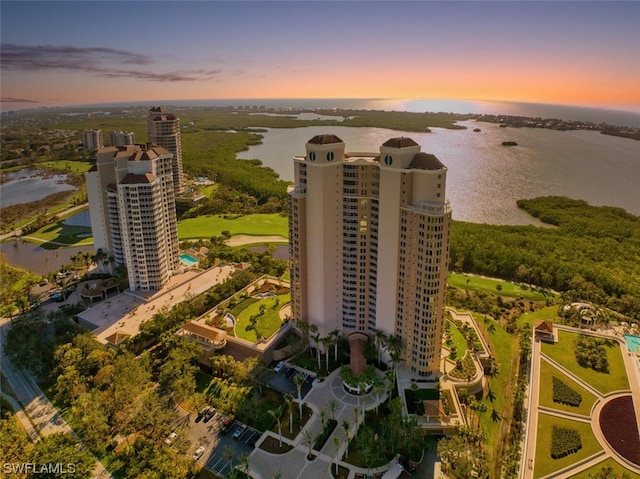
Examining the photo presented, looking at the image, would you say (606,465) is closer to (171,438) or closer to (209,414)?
(209,414)

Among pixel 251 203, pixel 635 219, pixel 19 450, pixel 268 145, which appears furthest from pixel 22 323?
pixel 268 145

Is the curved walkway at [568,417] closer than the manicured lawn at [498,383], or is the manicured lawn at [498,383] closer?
the curved walkway at [568,417]

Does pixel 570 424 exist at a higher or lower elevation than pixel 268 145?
lower

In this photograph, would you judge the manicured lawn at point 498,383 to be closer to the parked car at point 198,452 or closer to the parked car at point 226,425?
the parked car at point 226,425

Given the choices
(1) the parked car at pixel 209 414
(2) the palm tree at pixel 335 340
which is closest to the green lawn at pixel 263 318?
(2) the palm tree at pixel 335 340

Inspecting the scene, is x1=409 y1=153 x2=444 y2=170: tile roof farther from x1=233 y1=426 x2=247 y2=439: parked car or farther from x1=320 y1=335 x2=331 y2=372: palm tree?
x1=233 y1=426 x2=247 y2=439: parked car

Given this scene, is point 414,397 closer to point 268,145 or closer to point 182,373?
point 182,373
